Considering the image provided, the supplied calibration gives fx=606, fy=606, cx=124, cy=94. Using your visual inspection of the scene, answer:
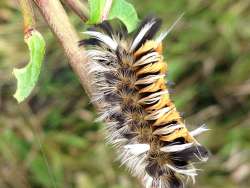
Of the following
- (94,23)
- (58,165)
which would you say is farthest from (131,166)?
(58,165)

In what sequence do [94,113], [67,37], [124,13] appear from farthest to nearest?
[94,113] < [124,13] < [67,37]

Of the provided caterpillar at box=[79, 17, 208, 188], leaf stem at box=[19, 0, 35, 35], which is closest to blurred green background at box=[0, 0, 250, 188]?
caterpillar at box=[79, 17, 208, 188]

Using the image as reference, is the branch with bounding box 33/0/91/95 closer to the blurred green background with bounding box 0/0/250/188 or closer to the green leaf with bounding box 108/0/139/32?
the green leaf with bounding box 108/0/139/32

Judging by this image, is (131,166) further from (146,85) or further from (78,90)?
(78,90)

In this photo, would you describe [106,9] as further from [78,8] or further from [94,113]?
[94,113]

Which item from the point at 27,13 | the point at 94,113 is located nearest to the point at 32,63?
the point at 27,13

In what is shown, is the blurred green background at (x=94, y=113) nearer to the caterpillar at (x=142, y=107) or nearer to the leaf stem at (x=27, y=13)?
the caterpillar at (x=142, y=107)

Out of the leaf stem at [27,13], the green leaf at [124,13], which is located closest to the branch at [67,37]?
the leaf stem at [27,13]
